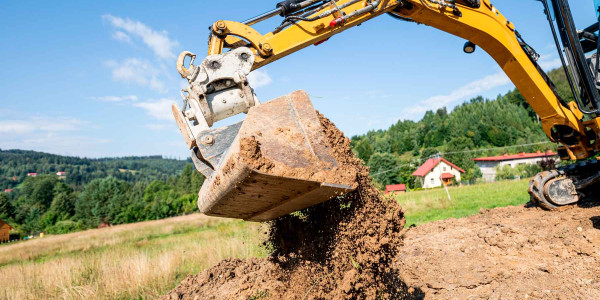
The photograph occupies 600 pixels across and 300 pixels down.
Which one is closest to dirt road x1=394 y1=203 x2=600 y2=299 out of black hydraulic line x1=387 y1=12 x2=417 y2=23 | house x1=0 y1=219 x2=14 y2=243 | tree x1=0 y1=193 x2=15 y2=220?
black hydraulic line x1=387 y1=12 x2=417 y2=23

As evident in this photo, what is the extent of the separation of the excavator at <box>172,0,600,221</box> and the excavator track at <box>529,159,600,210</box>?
15 millimetres

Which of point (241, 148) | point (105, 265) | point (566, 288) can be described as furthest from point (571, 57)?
point (105, 265)

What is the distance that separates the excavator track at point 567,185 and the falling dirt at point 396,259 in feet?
0.61

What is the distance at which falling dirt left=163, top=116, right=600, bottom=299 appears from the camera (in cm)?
314

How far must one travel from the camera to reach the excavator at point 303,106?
2.51m

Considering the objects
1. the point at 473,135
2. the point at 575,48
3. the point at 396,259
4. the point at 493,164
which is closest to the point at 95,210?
the point at 396,259

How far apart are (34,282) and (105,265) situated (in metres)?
1.20

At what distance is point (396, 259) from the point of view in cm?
475

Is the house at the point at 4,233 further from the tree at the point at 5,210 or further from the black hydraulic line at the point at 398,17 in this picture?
the black hydraulic line at the point at 398,17

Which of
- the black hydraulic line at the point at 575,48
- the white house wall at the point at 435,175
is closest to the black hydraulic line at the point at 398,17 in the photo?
the black hydraulic line at the point at 575,48

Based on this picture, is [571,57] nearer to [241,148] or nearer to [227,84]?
[227,84]

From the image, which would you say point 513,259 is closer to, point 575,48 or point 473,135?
point 575,48

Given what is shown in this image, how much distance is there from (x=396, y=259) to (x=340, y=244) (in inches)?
78.0

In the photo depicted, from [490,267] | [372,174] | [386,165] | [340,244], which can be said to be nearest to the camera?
[340,244]
